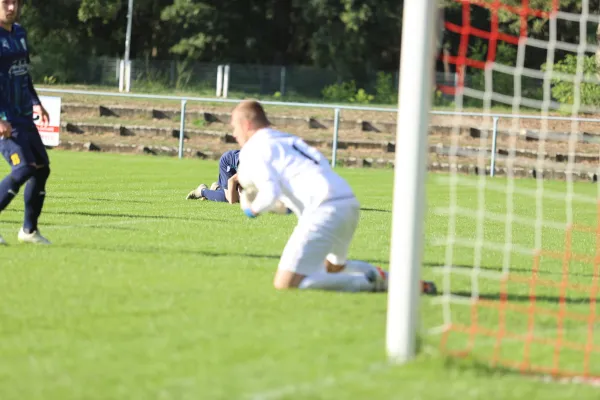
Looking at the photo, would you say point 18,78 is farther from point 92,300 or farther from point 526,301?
point 526,301

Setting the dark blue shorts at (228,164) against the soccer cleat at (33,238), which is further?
the dark blue shorts at (228,164)

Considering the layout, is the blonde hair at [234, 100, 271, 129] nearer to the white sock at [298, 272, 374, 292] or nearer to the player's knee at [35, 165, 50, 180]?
the white sock at [298, 272, 374, 292]

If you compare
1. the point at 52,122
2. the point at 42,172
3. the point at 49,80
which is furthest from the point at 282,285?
the point at 49,80

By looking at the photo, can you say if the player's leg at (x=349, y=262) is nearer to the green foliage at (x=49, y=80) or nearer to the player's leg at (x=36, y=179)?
the player's leg at (x=36, y=179)

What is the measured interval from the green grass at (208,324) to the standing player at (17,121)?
0.55 meters

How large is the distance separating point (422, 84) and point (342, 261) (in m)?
2.69

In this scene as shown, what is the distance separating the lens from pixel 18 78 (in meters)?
9.84

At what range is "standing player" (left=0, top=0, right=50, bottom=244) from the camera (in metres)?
9.71

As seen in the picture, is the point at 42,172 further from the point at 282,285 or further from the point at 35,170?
the point at 282,285

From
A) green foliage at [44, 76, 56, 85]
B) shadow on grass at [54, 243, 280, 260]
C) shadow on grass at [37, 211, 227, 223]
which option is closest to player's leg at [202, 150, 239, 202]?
shadow on grass at [37, 211, 227, 223]

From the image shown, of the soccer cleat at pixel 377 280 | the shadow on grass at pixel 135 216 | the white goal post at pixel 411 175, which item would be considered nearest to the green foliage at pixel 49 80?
the shadow on grass at pixel 135 216

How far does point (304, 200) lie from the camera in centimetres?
806

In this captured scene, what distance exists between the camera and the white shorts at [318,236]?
25.8ft

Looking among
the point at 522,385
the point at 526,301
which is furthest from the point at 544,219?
the point at 522,385
